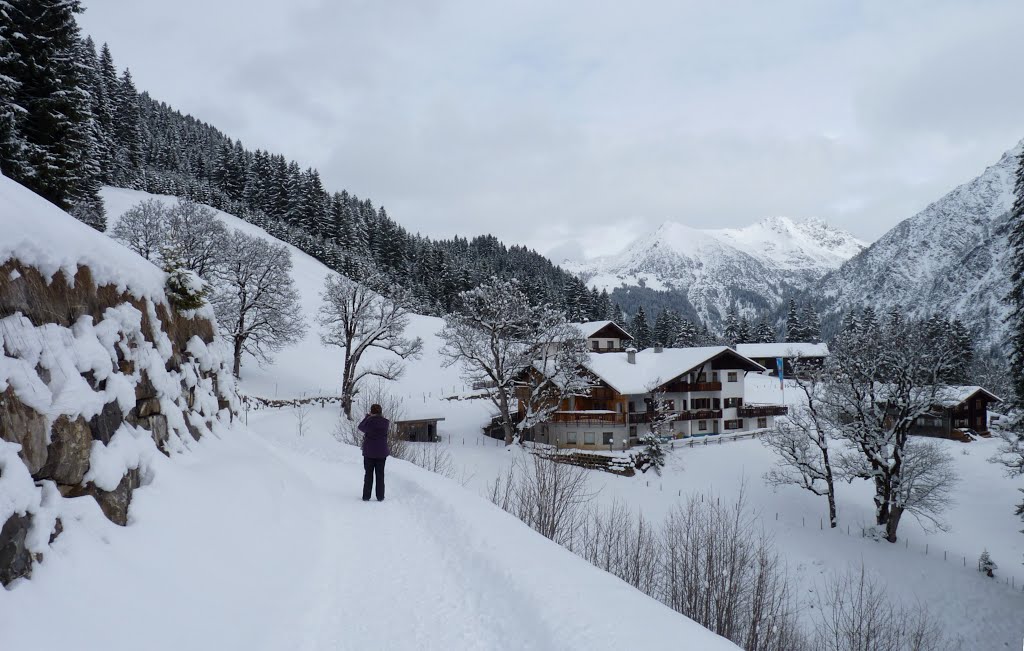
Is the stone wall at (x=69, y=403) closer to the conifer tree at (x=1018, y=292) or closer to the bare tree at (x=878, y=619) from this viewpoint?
the bare tree at (x=878, y=619)

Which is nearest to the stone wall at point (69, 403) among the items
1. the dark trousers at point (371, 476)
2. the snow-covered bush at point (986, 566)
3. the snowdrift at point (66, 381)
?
the snowdrift at point (66, 381)

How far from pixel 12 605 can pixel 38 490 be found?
106 centimetres

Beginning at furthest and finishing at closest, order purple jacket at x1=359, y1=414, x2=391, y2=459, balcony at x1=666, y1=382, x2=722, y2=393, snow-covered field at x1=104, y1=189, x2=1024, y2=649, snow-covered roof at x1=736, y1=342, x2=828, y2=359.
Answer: snow-covered roof at x1=736, y1=342, x2=828, y2=359
balcony at x1=666, y1=382, x2=722, y2=393
snow-covered field at x1=104, y1=189, x2=1024, y2=649
purple jacket at x1=359, y1=414, x2=391, y2=459

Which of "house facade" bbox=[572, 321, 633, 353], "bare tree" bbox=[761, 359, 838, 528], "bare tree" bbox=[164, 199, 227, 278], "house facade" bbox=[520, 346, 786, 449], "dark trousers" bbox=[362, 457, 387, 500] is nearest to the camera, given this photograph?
Result: "dark trousers" bbox=[362, 457, 387, 500]

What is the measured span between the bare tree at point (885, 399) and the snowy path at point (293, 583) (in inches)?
1079

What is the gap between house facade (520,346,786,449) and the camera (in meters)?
42.2

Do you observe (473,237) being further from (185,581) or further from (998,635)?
(185,581)

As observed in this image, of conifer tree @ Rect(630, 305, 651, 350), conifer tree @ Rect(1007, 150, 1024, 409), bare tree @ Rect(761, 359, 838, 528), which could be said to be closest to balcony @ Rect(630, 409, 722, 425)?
bare tree @ Rect(761, 359, 838, 528)

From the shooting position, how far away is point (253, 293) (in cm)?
3672

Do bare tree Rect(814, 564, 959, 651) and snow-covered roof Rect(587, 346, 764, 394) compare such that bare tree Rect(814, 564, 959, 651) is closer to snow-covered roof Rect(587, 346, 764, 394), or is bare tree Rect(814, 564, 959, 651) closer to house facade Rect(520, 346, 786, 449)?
house facade Rect(520, 346, 786, 449)

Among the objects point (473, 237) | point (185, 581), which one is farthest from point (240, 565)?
point (473, 237)

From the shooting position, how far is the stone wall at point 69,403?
4082mm

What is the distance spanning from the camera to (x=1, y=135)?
1836 cm

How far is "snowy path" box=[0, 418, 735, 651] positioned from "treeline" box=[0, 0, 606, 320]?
20.3 metres
